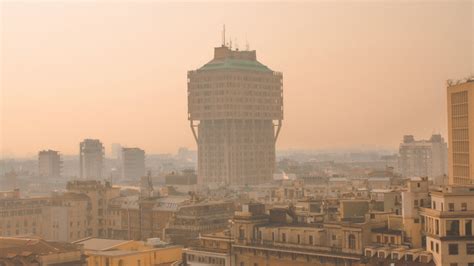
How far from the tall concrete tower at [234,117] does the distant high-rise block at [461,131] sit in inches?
3168

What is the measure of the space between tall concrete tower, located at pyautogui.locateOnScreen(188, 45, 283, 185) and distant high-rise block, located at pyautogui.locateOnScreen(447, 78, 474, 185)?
264 ft

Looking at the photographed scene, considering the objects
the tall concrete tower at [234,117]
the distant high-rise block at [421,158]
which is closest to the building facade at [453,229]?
the tall concrete tower at [234,117]

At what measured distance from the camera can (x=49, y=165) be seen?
198625 mm

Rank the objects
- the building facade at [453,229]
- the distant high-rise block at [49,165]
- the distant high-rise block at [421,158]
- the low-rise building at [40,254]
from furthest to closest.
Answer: the distant high-rise block at [49,165], the distant high-rise block at [421,158], the low-rise building at [40,254], the building facade at [453,229]

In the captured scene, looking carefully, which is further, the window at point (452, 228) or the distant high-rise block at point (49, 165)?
the distant high-rise block at point (49, 165)

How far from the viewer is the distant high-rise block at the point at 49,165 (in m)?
194

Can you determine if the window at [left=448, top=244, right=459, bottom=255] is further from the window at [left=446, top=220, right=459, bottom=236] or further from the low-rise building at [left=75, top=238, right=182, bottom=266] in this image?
the low-rise building at [left=75, top=238, right=182, bottom=266]

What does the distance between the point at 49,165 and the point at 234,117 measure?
6428 cm

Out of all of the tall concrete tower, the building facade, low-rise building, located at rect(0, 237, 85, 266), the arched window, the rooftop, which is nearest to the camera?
the building facade

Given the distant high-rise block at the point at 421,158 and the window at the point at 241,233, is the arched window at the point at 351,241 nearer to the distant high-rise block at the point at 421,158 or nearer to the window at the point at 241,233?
the window at the point at 241,233

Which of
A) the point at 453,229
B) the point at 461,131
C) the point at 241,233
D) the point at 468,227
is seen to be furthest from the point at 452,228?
the point at 461,131

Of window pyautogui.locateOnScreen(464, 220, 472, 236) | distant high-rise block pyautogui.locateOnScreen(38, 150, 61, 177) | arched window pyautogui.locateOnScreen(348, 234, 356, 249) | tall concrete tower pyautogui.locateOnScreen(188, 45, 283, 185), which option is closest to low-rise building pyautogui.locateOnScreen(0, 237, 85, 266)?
arched window pyautogui.locateOnScreen(348, 234, 356, 249)

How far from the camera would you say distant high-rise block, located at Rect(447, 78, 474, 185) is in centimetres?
6209

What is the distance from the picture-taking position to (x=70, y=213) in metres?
86.0
